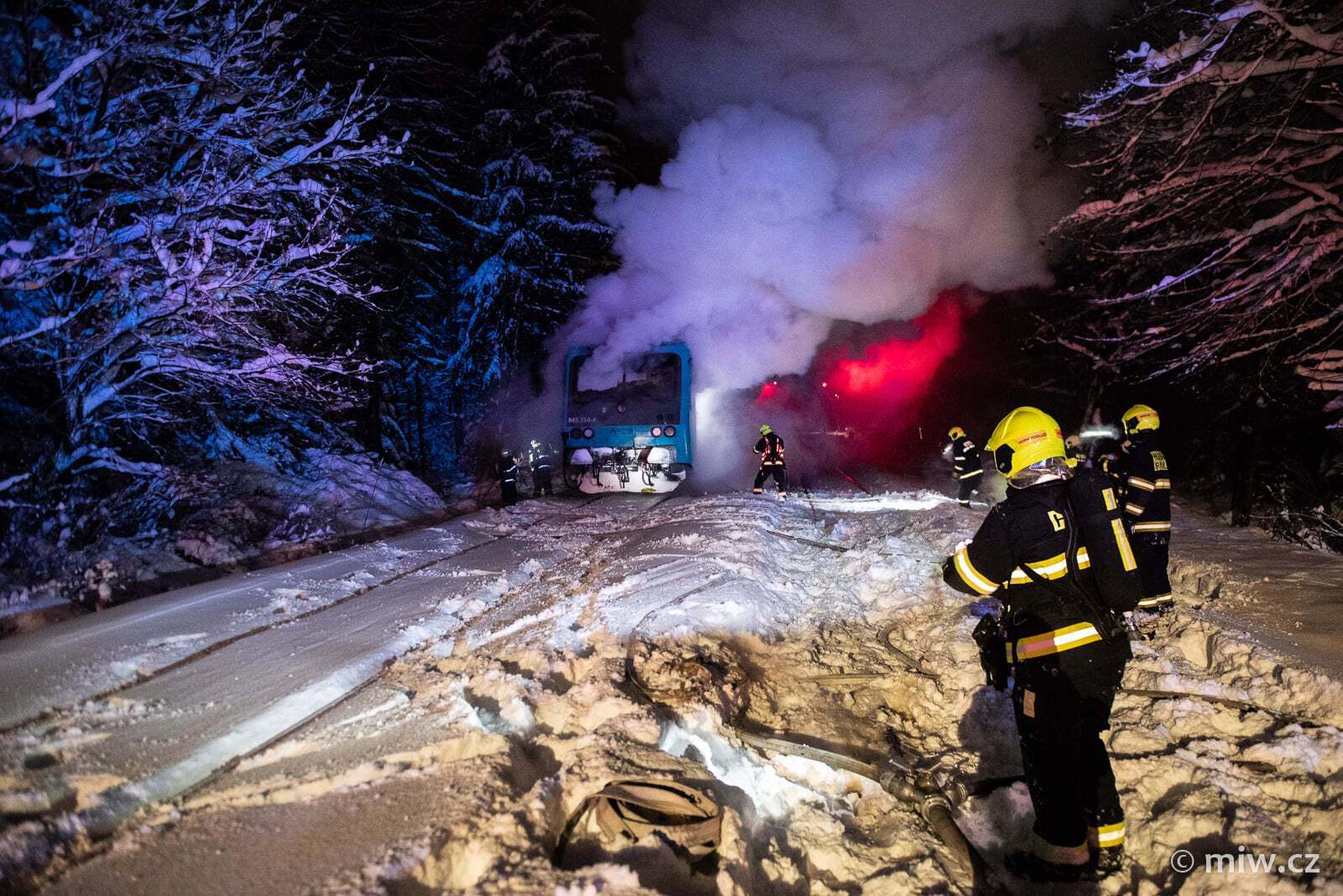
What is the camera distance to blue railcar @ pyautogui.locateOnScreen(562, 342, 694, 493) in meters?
12.6

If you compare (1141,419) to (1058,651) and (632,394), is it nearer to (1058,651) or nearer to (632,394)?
(1058,651)

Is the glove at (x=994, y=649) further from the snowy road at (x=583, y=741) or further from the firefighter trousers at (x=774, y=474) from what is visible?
the firefighter trousers at (x=774, y=474)

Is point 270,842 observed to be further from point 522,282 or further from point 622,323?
point 522,282

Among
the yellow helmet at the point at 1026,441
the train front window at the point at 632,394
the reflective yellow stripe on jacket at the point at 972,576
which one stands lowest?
the reflective yellow stripe on jacket at the point at 972,576

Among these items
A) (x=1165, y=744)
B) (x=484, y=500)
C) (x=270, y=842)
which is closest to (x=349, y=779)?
(x=270, y=842)

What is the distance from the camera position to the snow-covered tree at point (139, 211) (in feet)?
19.5

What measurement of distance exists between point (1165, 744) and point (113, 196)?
9700 millimetres

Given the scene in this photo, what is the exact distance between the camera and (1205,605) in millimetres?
5234

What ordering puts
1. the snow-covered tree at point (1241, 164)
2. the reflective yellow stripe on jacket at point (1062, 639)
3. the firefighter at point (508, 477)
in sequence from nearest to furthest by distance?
the reflective yellow stripe on jacket at point (1062, 639) < the snow-covered tree at point (1241, 164) < the firefighter at point (508, 477)

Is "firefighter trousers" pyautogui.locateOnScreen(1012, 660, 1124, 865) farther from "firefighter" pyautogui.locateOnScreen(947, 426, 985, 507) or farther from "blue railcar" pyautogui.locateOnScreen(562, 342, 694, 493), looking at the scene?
"blue railcar" pyautogui.locateOnScreen(562, 342, 694, 493)

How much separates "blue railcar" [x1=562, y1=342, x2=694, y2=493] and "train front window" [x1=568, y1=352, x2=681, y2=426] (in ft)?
0.06

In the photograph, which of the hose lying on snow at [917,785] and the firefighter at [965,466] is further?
the firefighter at [965,466]

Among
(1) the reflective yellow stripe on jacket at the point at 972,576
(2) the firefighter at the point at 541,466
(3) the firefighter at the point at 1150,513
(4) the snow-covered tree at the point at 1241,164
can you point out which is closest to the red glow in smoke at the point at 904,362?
(2) the firefighter at the point at 541,466

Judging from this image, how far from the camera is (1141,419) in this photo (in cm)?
539
